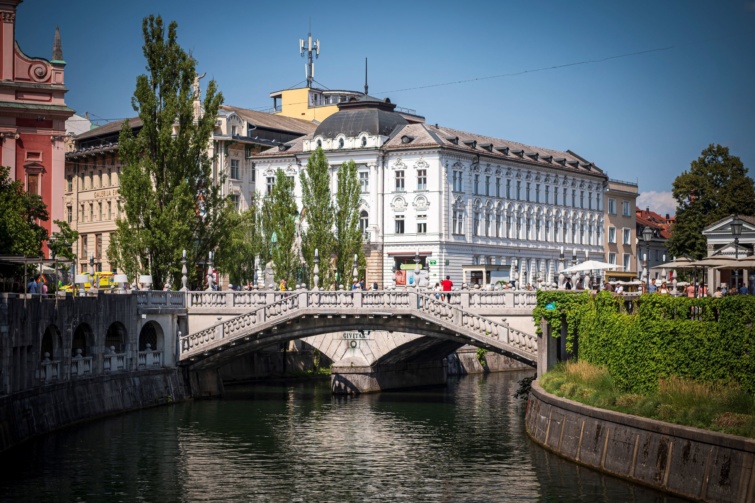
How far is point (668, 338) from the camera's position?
45.7 metres

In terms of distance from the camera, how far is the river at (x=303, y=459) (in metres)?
44.2

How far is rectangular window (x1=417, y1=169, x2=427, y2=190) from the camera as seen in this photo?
4574 inches

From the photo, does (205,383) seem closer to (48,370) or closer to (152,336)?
(152,336)

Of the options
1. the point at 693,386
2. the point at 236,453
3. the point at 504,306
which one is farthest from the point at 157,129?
the point at 693,386

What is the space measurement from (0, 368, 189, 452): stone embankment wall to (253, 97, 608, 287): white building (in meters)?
41.5

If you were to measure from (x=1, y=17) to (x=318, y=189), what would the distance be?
25.8 m

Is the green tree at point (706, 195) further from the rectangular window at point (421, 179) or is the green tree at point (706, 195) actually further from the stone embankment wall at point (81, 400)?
the stone embankment wall at point (81, 400)

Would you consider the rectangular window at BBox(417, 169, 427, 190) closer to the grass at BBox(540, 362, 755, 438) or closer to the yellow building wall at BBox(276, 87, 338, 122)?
the yellow building wall at BBox(276, 87, 338, 122)

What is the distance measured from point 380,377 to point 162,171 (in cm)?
1666

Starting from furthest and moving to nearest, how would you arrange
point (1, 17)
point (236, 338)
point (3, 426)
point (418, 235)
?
point (418, 235)
point (1, 17)
point (236, 338)
point (3, 426)

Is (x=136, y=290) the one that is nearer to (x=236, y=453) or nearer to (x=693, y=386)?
(x=236, y=453)

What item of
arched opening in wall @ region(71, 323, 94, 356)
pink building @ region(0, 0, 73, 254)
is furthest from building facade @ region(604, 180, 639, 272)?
arched opening in wall @ region(71, 323, 94, 356)

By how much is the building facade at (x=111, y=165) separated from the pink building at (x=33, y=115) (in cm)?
3722

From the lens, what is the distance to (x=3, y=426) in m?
50.3
